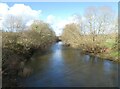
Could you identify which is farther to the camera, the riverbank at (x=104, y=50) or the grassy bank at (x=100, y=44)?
the grassy bank at (x=100, y=44)

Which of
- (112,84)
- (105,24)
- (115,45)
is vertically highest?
(105,24)

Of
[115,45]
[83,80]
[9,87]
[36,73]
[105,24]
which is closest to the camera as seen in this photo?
[9,87]

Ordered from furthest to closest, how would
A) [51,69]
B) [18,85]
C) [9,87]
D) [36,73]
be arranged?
[51,69], [36,73], [18,85], [9,87]

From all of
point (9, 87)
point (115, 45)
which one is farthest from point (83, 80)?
point (115, 45)

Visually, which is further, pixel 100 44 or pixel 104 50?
pixel 100 44

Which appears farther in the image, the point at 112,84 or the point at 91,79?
the point at 91,79

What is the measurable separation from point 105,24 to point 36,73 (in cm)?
1570

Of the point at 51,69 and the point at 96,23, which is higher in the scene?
the point at 96,23

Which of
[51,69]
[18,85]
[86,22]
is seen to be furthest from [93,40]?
[18,85]

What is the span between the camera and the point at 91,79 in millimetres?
12656

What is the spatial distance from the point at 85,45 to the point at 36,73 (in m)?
14.1

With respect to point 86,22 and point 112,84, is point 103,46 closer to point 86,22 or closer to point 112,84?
point 86,22

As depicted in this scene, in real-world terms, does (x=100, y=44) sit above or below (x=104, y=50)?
above

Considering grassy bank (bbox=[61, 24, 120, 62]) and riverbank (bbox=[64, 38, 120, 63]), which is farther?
grassy bank (bbox=[61, 24, 120, 62])
